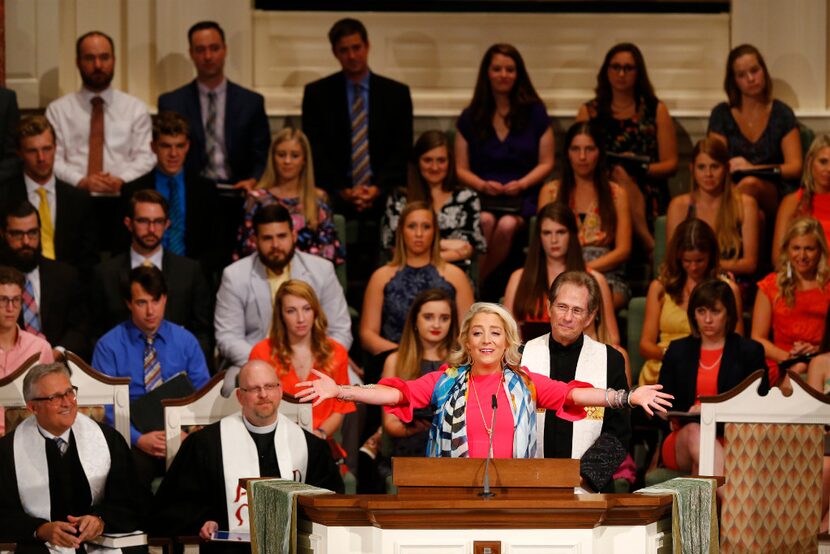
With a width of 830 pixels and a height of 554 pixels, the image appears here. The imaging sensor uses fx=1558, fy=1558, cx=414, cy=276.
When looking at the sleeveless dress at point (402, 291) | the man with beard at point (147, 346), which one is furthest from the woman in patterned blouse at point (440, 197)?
the man with beard at point (147, 346)

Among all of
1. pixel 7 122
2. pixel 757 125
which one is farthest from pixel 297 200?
pixel 757 125

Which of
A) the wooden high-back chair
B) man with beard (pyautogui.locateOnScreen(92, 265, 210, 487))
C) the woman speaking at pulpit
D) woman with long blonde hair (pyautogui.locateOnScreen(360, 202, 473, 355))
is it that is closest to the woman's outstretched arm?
the woman speaking at pulpit

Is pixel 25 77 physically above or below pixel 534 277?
above

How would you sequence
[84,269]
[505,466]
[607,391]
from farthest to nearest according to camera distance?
[84,269] < [607,391] < [505,466]

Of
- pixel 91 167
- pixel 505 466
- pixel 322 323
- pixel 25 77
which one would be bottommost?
pixel 505 466

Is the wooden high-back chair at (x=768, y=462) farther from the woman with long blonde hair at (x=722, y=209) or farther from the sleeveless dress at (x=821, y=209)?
the sleeveless dress at (x=821, y=209)

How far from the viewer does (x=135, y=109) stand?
9.02 meters

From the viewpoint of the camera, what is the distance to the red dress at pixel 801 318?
307 inches

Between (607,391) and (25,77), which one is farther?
(25,77)

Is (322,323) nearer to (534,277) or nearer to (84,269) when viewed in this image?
(534,277)

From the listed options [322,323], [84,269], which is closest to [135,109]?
[84,269]

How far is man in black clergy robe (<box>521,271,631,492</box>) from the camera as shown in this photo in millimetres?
5734

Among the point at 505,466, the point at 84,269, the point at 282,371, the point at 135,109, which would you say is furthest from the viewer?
the point at 135,109

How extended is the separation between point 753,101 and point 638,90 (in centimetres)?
66
